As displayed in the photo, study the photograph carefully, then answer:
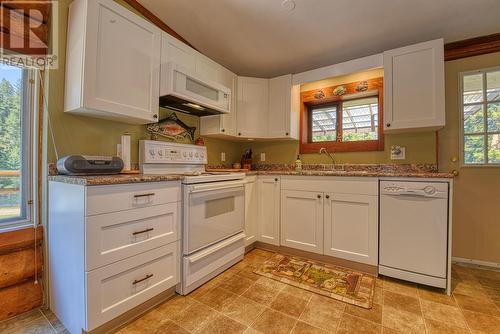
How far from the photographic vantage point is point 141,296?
1.39 meters

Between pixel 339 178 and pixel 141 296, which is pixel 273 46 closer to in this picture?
pixel 339 178

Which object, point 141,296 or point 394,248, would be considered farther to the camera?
point 394,248

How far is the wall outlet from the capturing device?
232 centimetres

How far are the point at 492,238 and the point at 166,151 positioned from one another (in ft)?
10.6

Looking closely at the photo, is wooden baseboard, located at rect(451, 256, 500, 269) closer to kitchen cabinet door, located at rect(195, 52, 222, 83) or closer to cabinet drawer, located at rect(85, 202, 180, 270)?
cabinet drawer, located at rect(85, 202, 180, 270)

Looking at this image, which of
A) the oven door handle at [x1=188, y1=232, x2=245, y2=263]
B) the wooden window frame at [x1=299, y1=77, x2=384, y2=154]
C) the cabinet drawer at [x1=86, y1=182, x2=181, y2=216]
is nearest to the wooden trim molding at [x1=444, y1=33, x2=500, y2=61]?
the wooden window frame at [x1=299, y1=77, x2=384, y2=154]

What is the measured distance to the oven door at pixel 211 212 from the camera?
165cm

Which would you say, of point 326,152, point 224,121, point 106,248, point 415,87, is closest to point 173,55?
point 224,121

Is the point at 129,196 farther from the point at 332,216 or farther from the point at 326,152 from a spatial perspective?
the point at 326,152

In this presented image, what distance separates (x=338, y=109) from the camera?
9.27 ft

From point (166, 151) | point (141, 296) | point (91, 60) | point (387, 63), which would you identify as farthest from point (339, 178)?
point (91, 60)

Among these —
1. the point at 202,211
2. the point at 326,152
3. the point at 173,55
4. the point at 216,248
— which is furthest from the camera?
the point at 326,152

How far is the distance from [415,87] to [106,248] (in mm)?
2741

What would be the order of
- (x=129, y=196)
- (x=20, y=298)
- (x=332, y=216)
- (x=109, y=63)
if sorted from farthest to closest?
(x=332, y=216)
(x=109, y=63)
(x=20, y=298)
(x=129, y=196)
